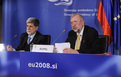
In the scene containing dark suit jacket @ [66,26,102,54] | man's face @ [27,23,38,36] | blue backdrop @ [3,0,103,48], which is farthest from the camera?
blue backdrop @ [3,0,103,48]

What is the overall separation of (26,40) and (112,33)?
84.5 inches

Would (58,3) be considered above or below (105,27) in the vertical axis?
above

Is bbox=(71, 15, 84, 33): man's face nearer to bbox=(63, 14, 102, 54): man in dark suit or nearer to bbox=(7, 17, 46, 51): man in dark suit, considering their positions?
bbox=(63, 14, 102, 54): man in dark suit

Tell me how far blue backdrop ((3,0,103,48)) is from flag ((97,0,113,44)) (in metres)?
0.11

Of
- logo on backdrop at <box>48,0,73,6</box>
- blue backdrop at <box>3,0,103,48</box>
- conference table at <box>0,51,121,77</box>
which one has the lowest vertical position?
conference table at <box>0,51,121,77</box>

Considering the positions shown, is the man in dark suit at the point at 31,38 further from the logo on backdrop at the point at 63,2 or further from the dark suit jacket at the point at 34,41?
the logo on backdrop at the point at 63,2

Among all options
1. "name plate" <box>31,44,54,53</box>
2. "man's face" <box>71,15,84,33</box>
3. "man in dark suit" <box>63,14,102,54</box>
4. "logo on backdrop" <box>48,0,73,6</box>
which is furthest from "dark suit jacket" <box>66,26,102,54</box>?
"logo on backdrop" <box>48,0,73,6</box>

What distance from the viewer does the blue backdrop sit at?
15.1 feet

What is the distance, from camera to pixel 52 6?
4875 millimetres

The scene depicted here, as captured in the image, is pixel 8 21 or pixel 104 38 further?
pixel 8 21

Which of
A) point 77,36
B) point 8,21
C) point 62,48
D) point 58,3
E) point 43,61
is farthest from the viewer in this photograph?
point 8,21

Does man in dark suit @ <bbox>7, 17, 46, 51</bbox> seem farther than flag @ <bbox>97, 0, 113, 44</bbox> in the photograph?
No

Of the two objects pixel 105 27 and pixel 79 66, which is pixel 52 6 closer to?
pixel 105 27

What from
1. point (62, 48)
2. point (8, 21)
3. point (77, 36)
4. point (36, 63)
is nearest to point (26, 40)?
point (77, 36)
